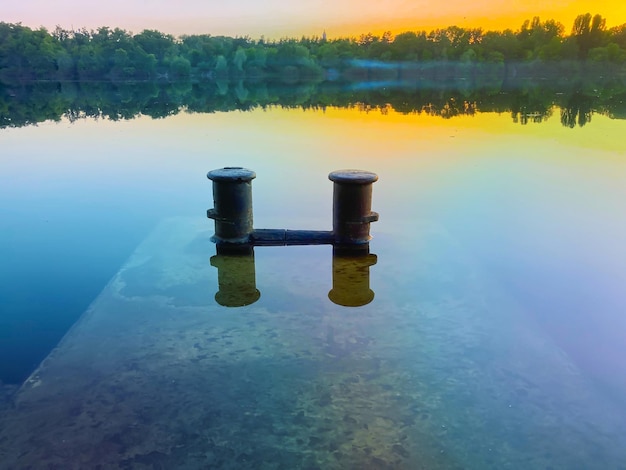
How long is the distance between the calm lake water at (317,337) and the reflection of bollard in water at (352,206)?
49 cm

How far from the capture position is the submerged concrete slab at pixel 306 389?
353 cm

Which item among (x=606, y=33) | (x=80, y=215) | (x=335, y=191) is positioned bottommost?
(x=80, y=215)

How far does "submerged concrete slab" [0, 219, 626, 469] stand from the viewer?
353 cm

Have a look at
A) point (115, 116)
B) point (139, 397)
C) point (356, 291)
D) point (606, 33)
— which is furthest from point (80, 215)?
point (606, 33)

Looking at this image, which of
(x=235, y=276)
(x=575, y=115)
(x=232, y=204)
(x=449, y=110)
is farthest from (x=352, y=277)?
A: (x=449, y=110)

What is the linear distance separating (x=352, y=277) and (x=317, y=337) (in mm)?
1809

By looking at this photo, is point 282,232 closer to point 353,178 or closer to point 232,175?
point 232,175

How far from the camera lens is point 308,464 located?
341cm

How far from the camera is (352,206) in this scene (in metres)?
7.32

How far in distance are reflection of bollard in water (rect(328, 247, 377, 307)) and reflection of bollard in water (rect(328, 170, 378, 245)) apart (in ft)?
0.64

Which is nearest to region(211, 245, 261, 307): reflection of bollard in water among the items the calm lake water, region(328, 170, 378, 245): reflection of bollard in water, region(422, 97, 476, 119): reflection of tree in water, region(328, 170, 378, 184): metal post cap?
the calm lake water

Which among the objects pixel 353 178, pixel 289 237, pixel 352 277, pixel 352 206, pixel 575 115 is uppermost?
pixel 353 178

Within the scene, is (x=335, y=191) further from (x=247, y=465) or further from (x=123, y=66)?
(x=123, y=66)

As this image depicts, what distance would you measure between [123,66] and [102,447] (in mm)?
115844
